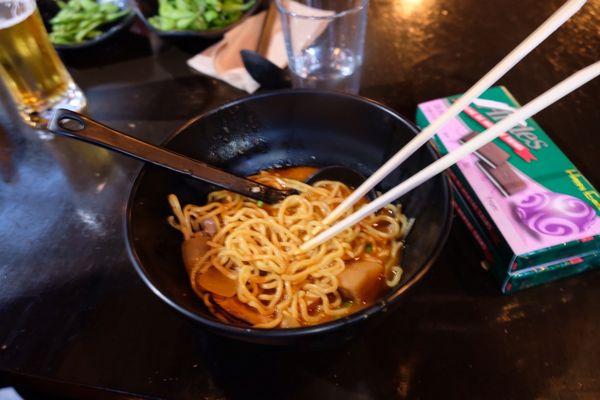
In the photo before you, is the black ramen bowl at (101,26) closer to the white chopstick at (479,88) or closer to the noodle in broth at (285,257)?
the noodle in broth at (285,257)

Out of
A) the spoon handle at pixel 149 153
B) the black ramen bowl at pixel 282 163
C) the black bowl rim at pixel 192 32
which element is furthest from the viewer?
the black bowl rim at pixel 192 32

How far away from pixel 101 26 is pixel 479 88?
174 centimetres

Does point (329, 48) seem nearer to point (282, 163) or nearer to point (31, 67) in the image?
point (282, 163)

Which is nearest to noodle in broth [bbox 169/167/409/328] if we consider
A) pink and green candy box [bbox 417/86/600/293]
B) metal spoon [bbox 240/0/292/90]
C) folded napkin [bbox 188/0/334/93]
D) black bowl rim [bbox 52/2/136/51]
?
pink and green candy box [bbox 417/86/600/293]

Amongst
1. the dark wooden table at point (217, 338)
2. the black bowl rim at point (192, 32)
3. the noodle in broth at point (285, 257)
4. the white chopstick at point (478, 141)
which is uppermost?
the white chopstick at point (478, 141)

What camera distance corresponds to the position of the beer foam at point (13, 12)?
1559mm

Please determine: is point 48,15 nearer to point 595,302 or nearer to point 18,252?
point 18,252

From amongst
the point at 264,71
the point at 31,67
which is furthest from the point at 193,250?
the point at 31,67

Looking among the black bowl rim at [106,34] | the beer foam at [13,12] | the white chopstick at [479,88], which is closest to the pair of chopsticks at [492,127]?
the white chopstick at [479,88]

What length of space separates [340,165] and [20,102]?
124cm

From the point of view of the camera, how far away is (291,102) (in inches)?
53.6

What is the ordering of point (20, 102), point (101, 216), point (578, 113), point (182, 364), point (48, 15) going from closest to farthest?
1. point (182, 364)
2. point (101, 216)
3. point (578, 113)
4. point (20, 102)
5. point (48, 15)

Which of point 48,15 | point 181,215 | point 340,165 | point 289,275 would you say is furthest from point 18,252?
point 48,15

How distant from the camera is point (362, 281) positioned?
3.68 ft
